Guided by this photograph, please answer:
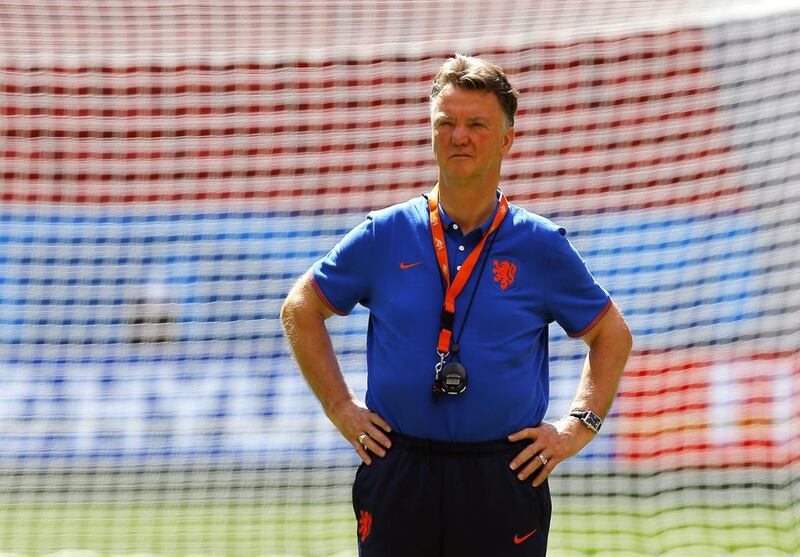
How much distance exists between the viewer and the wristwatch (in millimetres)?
3211

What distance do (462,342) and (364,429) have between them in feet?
1.19

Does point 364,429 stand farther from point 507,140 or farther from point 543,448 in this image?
point 507,140

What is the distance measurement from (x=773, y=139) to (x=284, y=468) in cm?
313

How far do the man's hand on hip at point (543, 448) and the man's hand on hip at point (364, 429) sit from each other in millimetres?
337

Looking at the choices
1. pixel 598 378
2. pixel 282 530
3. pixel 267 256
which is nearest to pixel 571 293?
pixel 598 378

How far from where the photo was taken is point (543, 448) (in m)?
3.05

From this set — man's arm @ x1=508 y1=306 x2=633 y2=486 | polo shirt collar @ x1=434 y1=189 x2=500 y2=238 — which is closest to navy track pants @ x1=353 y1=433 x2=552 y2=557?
man's arm @ x1=508 y1=306 x2=633 y2=486

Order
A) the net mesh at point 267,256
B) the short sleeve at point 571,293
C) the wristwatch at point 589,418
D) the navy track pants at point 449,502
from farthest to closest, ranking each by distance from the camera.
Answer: the net mesh at point 267,256 → the wristwatch at point 589,418 → the short sleeve at point 571,293 → the navy track pants at point 449,502

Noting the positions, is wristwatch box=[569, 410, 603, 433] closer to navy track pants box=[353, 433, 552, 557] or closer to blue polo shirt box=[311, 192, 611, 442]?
blue polo shirt box=[311, 192, 611, 442]

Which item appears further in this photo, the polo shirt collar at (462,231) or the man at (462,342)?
the polo shirt collar at (462,231)

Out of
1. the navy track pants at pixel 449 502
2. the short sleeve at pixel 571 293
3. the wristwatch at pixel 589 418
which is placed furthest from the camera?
the wristwatch at pixel 589 418

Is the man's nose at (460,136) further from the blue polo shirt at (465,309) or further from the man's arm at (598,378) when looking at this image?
the man's arm at (598,378)

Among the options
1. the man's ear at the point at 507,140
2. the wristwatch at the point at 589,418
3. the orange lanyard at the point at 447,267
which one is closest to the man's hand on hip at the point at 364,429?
the orange lanyard at the point at 447,267

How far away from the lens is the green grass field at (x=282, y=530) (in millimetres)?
6012
